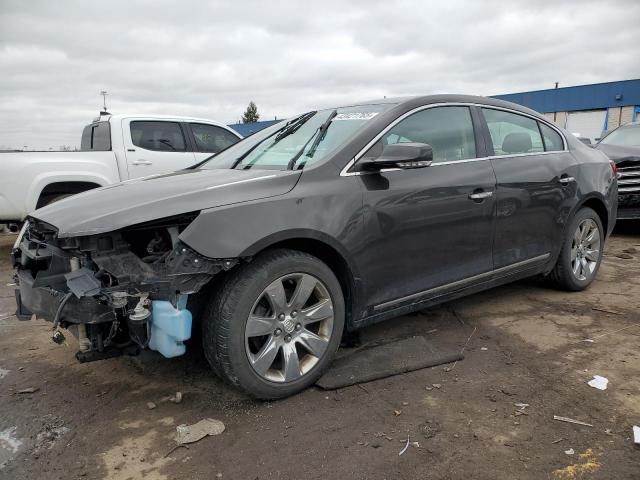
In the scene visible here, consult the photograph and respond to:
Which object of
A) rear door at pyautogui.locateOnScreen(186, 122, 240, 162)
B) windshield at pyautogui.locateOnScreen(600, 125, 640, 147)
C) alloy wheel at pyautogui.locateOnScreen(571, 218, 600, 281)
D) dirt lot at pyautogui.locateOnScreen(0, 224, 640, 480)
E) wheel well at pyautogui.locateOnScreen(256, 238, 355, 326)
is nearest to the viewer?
dirt lot at pyautogui.locateOnScreen(0, 224, 640, 480)

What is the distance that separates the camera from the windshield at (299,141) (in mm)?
3168

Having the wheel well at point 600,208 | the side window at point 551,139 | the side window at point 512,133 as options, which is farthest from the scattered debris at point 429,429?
the wheel well at point 600,208

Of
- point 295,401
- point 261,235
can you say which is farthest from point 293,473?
point 261,235

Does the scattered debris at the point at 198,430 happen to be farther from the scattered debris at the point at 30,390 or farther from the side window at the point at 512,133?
the side window at the point at 512,133

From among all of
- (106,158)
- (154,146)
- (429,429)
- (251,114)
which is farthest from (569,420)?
(251,114)

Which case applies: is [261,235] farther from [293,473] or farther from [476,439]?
[476,439]

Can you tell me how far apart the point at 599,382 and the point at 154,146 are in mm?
6346

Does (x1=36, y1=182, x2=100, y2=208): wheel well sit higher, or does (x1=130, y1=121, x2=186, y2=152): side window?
(x1=130, y1=121, x2=186, y2=152): side window

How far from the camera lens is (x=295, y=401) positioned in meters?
2.79

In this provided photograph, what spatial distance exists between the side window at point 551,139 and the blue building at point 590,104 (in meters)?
22.7

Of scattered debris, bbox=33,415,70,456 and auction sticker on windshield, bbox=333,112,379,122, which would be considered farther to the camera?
auction sticker on windshield, bbox=333,112,379,122

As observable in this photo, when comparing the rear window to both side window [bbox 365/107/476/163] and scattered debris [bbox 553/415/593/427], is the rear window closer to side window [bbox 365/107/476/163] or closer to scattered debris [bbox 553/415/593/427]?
side window [bbox 365/107/476/163]

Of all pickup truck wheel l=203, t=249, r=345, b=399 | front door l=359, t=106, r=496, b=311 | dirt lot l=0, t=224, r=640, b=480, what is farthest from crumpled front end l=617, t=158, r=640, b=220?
pickup truck wheel l=203, t=249, r=345, b=399

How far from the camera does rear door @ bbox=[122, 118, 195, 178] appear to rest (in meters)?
7.11
